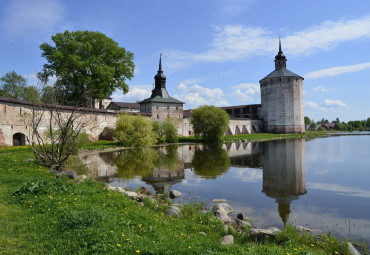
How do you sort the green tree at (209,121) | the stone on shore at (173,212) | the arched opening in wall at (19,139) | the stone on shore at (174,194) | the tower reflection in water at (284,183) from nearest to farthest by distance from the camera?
the stone on shore at (173,212) < the tower reflection in water at (284,183) < the stone on shore at (174,194) < the arched opening in wall at (19,139) < the green tree at (209,121)

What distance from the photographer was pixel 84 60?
3145 centimetres

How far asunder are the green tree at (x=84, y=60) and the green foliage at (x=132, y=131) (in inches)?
225

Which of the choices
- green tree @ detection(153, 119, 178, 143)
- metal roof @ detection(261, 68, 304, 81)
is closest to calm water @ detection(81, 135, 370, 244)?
green tree @ detection(153, 119, 178, 143)

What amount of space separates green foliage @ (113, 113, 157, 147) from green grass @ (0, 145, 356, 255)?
64.2 feet

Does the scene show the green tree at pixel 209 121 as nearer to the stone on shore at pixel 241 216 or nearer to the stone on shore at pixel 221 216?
the stone on shore at pixel 241 216

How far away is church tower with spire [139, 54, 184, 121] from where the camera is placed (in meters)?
41.6

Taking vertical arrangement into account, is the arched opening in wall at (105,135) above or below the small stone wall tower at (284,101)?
below

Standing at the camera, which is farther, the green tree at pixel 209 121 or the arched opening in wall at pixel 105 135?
the green tree at pixel 209 121

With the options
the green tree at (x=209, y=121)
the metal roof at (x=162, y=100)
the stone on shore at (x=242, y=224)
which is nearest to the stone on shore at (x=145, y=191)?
the stone on shore at (x=242, y=224)

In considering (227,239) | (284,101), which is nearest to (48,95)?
(227,239)

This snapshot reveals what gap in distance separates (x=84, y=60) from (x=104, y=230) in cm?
3050

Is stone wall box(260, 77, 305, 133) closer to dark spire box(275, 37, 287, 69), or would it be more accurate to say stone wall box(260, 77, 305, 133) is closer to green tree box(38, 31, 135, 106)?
dark spire box(275, 37, 287, 69)

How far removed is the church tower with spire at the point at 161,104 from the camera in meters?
41.6

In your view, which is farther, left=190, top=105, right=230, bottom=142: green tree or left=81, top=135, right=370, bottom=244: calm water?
left=190, top=105, right=230, bottom=142: green tree
